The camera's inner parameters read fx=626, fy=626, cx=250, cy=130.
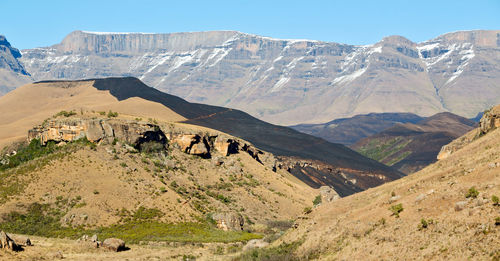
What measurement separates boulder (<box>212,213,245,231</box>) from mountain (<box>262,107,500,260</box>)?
25.5 meters

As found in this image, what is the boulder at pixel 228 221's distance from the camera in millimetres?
83812

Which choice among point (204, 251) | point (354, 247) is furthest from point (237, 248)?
point (354, 247)

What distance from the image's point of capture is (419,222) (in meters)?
42.3

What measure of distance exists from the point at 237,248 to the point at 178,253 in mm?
7115

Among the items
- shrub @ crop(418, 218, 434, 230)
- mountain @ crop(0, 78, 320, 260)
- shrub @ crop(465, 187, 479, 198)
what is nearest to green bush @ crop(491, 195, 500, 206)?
shrub @ crop(465, 187, 479, 198)

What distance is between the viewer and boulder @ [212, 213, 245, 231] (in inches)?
3300

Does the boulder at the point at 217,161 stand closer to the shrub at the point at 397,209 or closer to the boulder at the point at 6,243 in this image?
the boulder at the point at 6,243

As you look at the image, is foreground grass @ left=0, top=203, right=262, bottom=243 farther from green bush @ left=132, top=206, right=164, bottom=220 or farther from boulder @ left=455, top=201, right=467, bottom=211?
boulder @ left=455, top=201, right=467, bottom=211

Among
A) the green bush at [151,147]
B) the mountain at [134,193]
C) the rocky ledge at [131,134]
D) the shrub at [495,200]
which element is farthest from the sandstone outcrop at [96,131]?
the shrub at [495,200]

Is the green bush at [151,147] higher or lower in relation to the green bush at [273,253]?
lower

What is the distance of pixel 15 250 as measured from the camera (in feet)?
168

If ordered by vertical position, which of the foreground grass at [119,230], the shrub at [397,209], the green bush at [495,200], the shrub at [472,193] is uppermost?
the green bush at [495,200]

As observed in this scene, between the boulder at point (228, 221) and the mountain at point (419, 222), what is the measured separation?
83.8 feet

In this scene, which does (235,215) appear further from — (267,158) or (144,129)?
(267,158)
